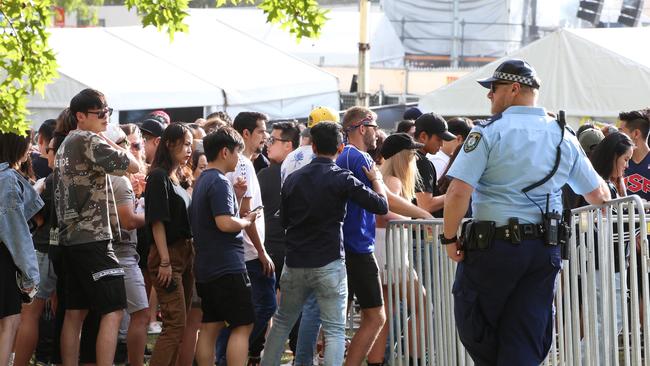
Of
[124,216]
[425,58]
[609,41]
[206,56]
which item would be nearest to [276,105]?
[206,56]

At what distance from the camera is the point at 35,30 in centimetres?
675

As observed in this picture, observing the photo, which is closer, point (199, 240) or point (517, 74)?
point (517, 74)

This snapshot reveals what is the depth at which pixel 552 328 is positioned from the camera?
615 centimetres

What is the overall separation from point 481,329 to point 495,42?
36.3 metres

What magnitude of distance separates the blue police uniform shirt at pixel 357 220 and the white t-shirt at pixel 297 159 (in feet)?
2.91

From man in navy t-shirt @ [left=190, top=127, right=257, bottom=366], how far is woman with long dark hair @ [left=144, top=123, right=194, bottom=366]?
26 cm

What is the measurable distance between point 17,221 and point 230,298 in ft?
4.92

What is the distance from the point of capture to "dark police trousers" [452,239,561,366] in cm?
597

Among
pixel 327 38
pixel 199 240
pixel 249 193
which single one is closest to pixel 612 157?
pixel 249 193

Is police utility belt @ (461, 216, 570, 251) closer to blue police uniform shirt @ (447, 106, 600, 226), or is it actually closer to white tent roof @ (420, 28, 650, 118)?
blue police uniform shirt @ (447, 106, 600, 226)

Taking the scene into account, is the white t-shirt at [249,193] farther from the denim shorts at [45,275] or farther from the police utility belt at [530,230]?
the police utility belt at [530,230]

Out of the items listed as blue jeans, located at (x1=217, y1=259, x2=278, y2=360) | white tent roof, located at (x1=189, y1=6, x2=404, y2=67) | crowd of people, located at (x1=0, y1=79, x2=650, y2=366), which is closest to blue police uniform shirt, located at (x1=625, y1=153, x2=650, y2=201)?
crowd of people, located at (x1=0, y1=79, x2=650, y2=366)

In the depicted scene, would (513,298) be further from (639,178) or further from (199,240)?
(639,178)

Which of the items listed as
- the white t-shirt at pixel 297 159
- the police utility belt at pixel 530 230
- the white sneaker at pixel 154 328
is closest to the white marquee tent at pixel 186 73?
the white sneaker at pixel 154 328
